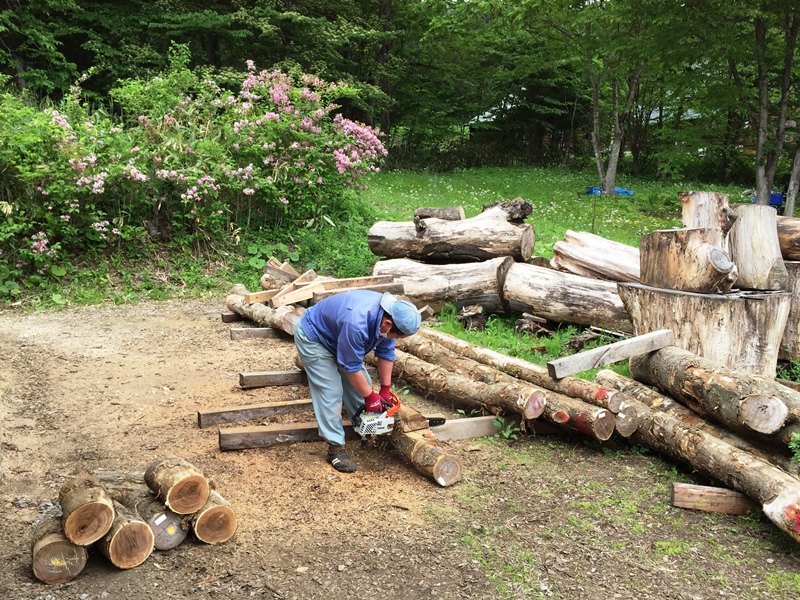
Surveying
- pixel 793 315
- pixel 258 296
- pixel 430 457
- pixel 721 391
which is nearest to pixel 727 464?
pixel 721 391

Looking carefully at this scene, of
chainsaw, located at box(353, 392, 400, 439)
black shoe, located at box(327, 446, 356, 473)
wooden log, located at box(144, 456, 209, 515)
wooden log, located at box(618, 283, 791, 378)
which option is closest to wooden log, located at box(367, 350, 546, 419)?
chainsaw, located at box(353, 392, 400, 439)

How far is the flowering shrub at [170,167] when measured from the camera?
8.97m

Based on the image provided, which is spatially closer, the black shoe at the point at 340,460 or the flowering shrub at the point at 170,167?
the black shoe at the point at 340,460

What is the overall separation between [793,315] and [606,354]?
214 centimetres

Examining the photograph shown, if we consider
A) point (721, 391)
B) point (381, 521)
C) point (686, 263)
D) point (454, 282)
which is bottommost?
point (381, 521)

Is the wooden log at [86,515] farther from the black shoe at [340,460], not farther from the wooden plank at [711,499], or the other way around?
the wooden plank at [711,499]

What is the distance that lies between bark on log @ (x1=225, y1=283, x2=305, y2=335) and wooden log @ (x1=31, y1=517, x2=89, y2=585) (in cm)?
415

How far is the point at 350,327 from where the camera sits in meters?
3.98

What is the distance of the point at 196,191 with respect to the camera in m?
9.49

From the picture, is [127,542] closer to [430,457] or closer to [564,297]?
[430,457]

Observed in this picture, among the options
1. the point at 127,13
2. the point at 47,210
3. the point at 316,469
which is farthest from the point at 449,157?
the point at 316,469

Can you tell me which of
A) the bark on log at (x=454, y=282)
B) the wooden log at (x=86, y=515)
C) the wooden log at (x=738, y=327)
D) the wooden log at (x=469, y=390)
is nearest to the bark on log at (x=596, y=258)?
the bark on log at (x=454, y=282)

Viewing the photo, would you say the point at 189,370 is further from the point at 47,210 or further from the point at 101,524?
the point at 47,210

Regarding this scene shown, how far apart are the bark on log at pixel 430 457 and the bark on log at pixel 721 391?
1.71 m
